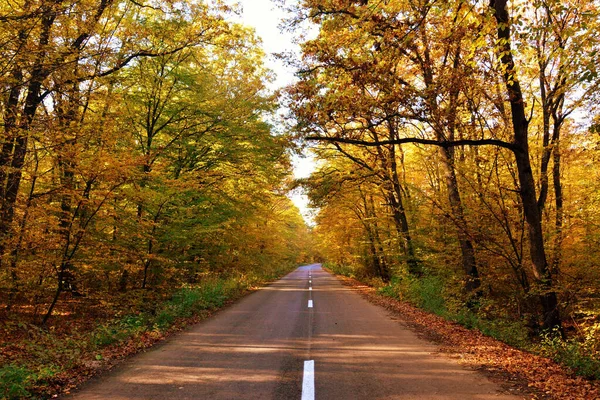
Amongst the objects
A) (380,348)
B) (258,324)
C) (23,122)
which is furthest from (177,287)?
(380,348)

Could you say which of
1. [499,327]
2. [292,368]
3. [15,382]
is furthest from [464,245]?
[15,382]

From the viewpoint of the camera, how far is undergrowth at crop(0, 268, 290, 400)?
4.77 metres

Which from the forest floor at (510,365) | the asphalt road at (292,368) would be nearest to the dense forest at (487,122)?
the forest floor at (510,365)

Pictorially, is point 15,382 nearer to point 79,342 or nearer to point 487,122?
point 79,342

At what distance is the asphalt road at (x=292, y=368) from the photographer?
4785mm

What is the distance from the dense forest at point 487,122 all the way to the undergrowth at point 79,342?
21.6ft

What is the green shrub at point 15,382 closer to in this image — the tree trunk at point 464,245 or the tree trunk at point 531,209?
the tree trunk at point 531,209

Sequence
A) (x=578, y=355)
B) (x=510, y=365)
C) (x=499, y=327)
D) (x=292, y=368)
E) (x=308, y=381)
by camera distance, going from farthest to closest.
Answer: (x=499, y=327) → (x=578, y=355) → (x=510, y=365) → (x=292, y=368) → (x=308, y=381)

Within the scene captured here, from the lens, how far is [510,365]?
239 inches

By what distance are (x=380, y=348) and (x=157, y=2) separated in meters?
11.7

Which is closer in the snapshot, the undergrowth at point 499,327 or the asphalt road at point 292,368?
the asphalt road at point 292,368

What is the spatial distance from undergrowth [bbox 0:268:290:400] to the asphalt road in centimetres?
62

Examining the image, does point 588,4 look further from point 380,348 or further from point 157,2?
point 157,2

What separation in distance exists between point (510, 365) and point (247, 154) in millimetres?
13178
